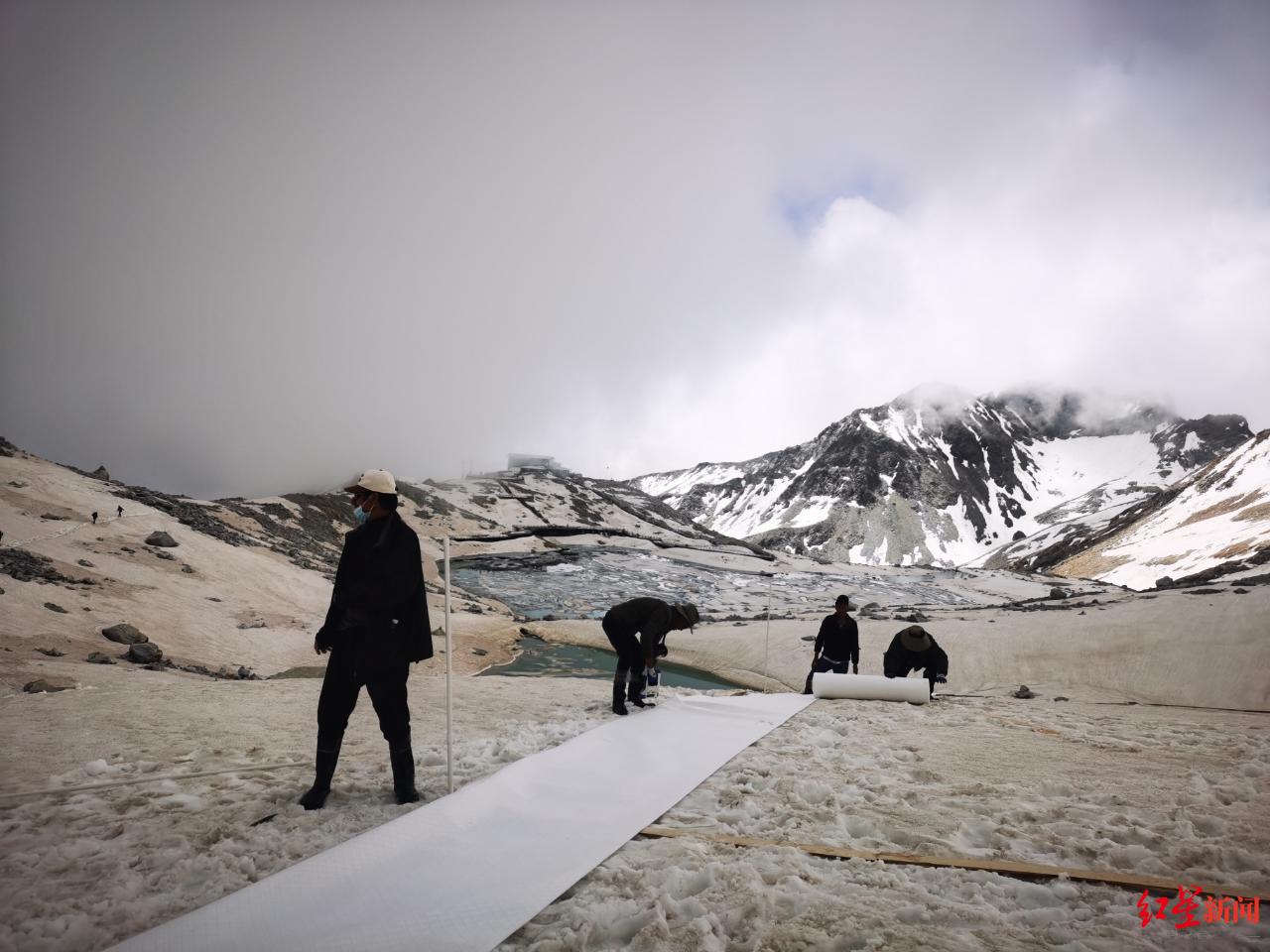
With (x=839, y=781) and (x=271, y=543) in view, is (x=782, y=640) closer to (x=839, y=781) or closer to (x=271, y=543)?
(x=839, y=781)

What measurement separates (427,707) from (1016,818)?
6618 mm

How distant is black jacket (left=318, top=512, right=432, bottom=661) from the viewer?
14.9 feet

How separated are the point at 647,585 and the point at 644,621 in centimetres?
2915

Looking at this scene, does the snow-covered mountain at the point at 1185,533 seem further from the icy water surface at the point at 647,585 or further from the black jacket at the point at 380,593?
the black jacket at the point at 380,593

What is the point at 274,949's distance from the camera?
9.27ft

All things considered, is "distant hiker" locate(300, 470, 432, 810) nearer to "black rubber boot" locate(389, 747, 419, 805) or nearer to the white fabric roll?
"black rubber boot" locate(389, 747, 419, 805)

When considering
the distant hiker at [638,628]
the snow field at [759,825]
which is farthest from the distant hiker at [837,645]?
the distant hiker at [638,628]

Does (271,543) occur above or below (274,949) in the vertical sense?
above

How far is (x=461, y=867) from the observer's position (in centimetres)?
354

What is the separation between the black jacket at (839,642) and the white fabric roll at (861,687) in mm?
1579

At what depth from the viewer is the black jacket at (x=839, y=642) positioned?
1129 centimetres

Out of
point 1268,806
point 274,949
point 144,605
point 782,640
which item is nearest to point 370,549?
point 274,949

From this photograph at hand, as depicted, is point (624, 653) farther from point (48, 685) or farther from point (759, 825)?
point (48, 685)

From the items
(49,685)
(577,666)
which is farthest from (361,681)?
(577,666)
